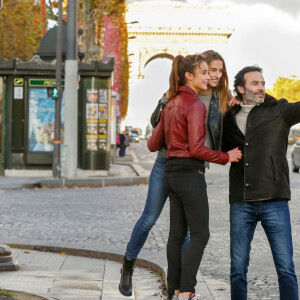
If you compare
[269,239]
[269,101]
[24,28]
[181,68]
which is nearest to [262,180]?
[269,239]

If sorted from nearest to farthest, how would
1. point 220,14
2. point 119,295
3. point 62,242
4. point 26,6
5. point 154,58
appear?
point 119,295 → point 62,242 → point 26,6 → point 220,14 → point 154,58

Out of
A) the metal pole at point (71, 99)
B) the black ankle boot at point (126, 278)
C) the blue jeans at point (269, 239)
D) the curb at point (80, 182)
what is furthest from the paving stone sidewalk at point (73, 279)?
the metal pole at point (71, 99)

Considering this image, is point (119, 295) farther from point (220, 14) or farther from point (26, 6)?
point (220, 14)

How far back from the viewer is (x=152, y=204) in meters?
5.48

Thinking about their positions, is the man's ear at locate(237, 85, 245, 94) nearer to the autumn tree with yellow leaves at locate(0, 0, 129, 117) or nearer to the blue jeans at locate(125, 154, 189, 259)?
the blue jeans at locate(125, 154, 189, 259)

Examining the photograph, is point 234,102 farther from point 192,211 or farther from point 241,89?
point 192,211

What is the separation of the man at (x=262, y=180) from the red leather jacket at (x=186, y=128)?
173 millimetres

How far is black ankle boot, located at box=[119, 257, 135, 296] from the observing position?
5.67 metres

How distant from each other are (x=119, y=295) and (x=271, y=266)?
1813mm

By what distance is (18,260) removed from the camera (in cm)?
743

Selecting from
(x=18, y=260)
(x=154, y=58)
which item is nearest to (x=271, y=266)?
(x=18, y=260)

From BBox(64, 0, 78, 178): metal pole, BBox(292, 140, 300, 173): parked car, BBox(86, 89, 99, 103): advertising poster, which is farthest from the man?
BBox(292, 140, 300, 173): parked car

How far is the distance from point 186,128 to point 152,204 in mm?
769

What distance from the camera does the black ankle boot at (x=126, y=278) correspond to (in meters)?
5.67
